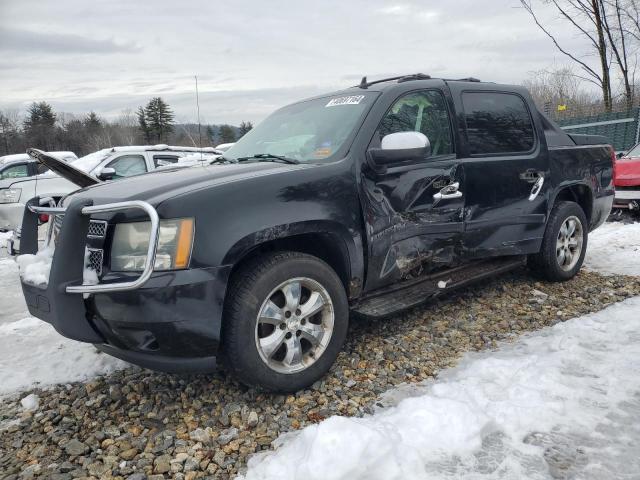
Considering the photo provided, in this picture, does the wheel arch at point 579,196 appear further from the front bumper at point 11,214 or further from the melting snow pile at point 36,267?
the front bumper at point 11,214

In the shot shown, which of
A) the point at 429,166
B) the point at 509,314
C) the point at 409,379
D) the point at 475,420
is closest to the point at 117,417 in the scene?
the point at 409,379

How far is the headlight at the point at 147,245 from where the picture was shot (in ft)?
8.00

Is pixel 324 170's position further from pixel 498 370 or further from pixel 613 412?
pixel 613 412

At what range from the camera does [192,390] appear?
10.00 ft

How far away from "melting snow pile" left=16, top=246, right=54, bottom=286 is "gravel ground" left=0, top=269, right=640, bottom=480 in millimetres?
812

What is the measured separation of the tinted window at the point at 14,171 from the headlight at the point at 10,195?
3605 mm

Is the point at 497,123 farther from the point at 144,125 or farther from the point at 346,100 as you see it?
the point at 144,125

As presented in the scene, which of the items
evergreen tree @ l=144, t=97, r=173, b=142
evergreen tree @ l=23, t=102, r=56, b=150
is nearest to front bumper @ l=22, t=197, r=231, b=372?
evergreen tree @ l=144, t=97, r=173, b=142

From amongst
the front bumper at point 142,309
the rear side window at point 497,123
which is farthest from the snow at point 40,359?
the rear side window at point 497,123

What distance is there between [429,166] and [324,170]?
0.91 meters

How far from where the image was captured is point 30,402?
3012mm

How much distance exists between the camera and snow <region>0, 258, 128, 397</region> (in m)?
3.34

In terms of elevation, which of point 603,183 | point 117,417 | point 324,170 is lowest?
point 117,417

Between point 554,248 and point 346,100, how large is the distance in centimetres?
246
